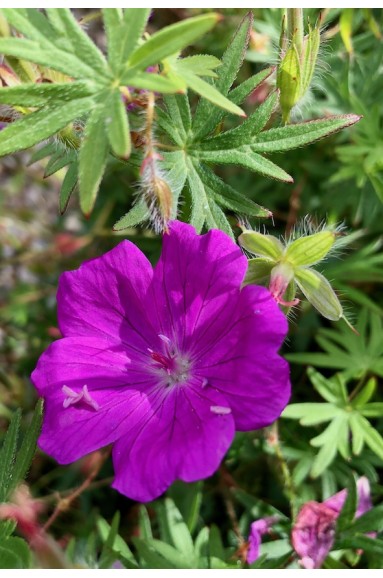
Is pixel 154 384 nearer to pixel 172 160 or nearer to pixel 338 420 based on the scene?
pixel 172 160

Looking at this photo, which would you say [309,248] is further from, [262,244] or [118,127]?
[118,127]

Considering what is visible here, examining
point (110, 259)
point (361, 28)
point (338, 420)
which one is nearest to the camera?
point (110, 259)

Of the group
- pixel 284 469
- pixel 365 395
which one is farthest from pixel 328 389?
pixel 284 469

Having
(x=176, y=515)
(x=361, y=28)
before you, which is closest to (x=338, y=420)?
(x=176, y=515)

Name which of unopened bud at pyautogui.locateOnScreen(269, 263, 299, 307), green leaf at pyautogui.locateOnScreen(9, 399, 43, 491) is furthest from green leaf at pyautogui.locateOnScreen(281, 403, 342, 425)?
green leaf at pyautogui.locateOnScreen(9, 399, 43, 491)

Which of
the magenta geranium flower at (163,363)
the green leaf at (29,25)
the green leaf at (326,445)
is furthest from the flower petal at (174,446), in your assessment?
the green leaf at (29,25)

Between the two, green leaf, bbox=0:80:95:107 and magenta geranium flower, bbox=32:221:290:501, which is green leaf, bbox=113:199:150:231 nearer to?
magenta geranium flower, bbox=32:221:290:501
